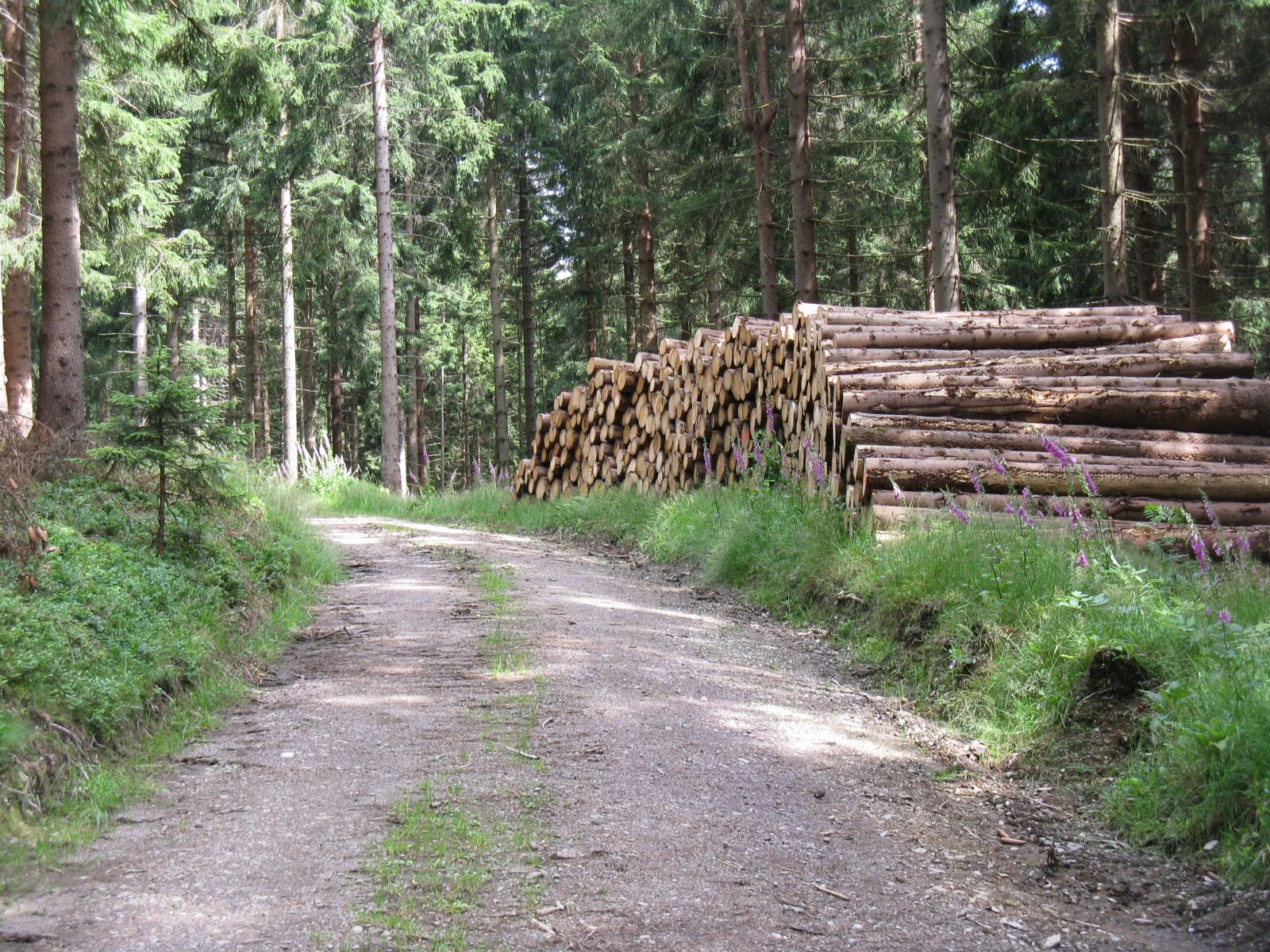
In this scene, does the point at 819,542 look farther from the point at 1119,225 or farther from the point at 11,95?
the point at 11,95

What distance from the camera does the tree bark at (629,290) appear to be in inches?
1085

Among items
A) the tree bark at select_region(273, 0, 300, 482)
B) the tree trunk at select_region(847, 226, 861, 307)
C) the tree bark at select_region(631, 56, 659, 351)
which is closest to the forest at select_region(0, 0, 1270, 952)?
the tree trunk at select_region(847, 226, 861, 307)

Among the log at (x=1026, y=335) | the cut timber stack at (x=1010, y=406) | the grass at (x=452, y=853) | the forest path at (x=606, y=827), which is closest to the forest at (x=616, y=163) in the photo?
the log at (x=1026, y=335)

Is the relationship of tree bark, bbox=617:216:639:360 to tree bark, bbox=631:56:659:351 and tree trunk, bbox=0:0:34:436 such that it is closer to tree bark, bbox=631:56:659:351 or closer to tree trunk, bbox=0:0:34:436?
tree bark, bbox=631:56:659:351

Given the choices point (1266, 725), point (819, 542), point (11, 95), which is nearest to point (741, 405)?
point (819, 542)

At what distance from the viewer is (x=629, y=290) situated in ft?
92.1

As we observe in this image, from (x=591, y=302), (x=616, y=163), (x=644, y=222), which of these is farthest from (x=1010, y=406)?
(x=591, y=302)

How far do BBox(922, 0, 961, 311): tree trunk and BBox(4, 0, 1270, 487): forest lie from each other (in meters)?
0.05

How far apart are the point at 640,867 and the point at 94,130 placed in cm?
1327

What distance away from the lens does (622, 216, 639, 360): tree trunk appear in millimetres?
27547

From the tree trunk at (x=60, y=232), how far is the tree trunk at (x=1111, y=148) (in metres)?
13.3

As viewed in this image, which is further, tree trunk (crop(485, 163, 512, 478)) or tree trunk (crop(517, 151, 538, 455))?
tree trunk (crop(517, 151, 538, 455))

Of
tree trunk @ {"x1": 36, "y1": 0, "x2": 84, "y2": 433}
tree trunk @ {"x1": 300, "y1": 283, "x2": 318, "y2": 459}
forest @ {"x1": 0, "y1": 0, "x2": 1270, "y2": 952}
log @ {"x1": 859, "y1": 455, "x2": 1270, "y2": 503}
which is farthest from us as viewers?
tree trunk @ {"x1": 300, "y1": 283, "x2": 318, "y2": 459}

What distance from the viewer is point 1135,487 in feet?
25.0
